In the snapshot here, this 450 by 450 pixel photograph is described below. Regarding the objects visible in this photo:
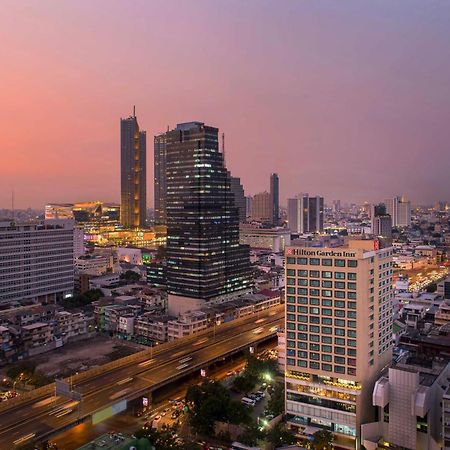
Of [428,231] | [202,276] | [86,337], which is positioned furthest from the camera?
[428,231]

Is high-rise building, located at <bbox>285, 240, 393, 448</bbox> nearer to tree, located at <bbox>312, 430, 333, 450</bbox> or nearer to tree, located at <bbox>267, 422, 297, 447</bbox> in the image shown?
tree, located at <bbox>312, 430, 333, 450</bbox>

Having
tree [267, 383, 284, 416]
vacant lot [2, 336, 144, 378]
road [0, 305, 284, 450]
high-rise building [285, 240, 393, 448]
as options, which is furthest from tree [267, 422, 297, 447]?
vacant lot [2, 336, 144, 378]

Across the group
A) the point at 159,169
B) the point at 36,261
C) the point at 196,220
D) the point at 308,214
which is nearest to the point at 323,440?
the point at 196,220

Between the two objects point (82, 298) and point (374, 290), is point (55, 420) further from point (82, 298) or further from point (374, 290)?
point (82, 298)

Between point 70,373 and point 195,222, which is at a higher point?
point 195,222

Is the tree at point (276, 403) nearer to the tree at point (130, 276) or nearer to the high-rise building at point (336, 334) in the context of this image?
the high-rise building at point (336, 334)

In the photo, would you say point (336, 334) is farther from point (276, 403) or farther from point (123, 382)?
point (123, 382)

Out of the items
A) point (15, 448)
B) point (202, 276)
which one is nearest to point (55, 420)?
point (15, 448)
